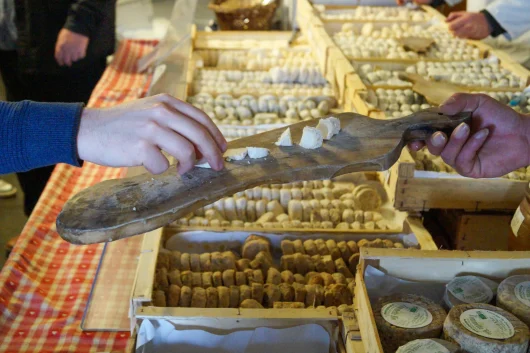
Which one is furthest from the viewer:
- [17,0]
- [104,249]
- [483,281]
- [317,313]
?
[17,0]

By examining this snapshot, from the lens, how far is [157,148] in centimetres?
106

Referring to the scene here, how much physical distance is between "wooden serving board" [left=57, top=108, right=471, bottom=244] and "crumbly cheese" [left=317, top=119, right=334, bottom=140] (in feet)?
0.05

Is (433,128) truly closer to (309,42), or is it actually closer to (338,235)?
(338,235)

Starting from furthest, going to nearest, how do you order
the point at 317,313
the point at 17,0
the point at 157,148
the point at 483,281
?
the point at 17,0
the point at 317,313
the point at 483,281
the point at 157,148

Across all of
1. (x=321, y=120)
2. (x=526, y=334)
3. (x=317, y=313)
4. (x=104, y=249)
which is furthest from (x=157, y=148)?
(x=104, y=249)

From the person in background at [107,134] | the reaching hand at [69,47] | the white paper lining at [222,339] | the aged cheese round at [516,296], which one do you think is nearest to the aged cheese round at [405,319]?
the aged cheese round at [516,296]

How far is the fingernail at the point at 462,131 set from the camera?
148cm

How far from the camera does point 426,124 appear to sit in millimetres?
1464

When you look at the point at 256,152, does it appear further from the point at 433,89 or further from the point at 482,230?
the point at 433,89

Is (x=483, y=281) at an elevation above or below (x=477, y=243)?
above

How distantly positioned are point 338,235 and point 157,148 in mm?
1098

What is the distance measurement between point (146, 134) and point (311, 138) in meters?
0.43

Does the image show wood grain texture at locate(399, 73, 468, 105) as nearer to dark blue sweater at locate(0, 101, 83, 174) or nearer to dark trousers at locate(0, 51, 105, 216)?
dark blue sweater at locate(0, 101, 83, 174)

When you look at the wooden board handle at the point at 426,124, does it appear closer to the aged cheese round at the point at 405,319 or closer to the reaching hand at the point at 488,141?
the reaching hand at the point at 488,141
